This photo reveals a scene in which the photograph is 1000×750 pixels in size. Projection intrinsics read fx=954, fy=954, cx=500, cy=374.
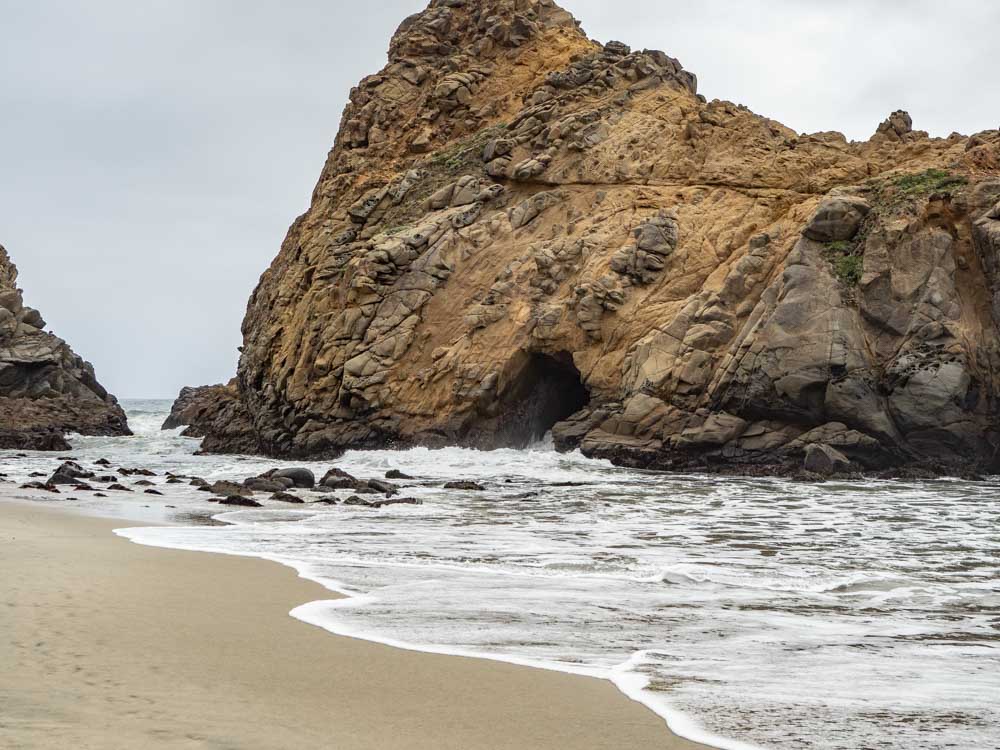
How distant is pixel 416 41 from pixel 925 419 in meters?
26.2

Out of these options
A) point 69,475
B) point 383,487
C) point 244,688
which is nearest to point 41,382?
point 69,475

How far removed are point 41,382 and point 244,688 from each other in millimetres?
53793

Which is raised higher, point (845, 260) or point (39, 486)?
point (845, 260)

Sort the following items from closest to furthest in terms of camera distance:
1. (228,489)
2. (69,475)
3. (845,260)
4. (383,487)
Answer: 1. (228,489)
2. (383,487)
3. (69,475)
4. (845,260)

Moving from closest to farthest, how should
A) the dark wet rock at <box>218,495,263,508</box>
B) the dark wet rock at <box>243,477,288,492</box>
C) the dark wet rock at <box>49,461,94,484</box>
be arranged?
the dark wet rock at <box>218,495,263,508</box>, the dark wet rock at <box>243,477,288,492</box>, the dark wet rock at <box>49,461,94,484</box>

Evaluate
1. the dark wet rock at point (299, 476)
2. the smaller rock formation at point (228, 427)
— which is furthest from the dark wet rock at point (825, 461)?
the smaller rock formation at point (228, 427)

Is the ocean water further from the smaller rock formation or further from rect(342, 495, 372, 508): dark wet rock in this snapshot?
the smaller rock formation

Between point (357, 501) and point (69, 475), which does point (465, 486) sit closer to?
point (357, 501)

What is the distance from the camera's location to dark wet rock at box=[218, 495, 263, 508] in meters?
16.0

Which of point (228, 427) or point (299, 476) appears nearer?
point (299, 476)

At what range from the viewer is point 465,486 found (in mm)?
19875

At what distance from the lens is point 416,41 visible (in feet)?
129

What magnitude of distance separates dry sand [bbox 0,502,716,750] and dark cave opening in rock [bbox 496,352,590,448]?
2194 centimetres

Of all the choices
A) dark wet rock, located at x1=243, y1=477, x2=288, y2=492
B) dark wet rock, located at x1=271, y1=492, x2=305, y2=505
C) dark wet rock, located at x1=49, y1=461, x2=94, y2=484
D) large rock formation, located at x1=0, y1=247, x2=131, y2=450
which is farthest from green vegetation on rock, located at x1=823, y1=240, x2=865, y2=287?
large rock formation, located at x1=0, y1=247, x2=131, y2=450
